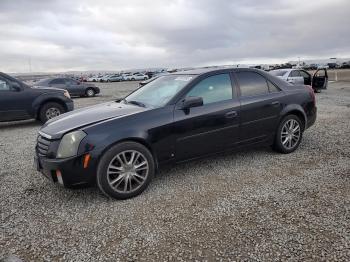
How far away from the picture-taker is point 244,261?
8.48 ft

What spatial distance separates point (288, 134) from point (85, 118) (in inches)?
131

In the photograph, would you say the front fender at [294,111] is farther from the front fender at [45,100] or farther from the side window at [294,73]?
the side window at [294,73]

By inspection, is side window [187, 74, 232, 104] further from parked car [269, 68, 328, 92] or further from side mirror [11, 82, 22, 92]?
parked car [269, 68, 328, 92]

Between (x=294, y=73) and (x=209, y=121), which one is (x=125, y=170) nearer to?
(x=209, y=121)

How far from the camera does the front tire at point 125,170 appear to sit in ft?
12.0

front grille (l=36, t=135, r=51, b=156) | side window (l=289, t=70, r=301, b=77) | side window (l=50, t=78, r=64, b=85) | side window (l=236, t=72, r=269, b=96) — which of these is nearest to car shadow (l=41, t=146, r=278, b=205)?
front grille (l=36, t=135, r=51, b=156)

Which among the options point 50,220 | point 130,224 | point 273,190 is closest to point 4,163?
point 50,220

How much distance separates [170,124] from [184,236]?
5.00ft

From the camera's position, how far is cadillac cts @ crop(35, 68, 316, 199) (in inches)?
143

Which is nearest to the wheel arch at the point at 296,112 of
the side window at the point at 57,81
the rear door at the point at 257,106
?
the rear door at the point at 257,106

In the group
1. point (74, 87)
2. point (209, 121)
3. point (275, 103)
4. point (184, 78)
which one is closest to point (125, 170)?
point (209, 121)

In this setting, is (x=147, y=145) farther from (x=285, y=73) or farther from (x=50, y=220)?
(x=285, y=73)

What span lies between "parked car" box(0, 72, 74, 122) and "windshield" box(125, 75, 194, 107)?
4.99m

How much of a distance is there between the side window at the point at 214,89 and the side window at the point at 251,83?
0.24 meters
